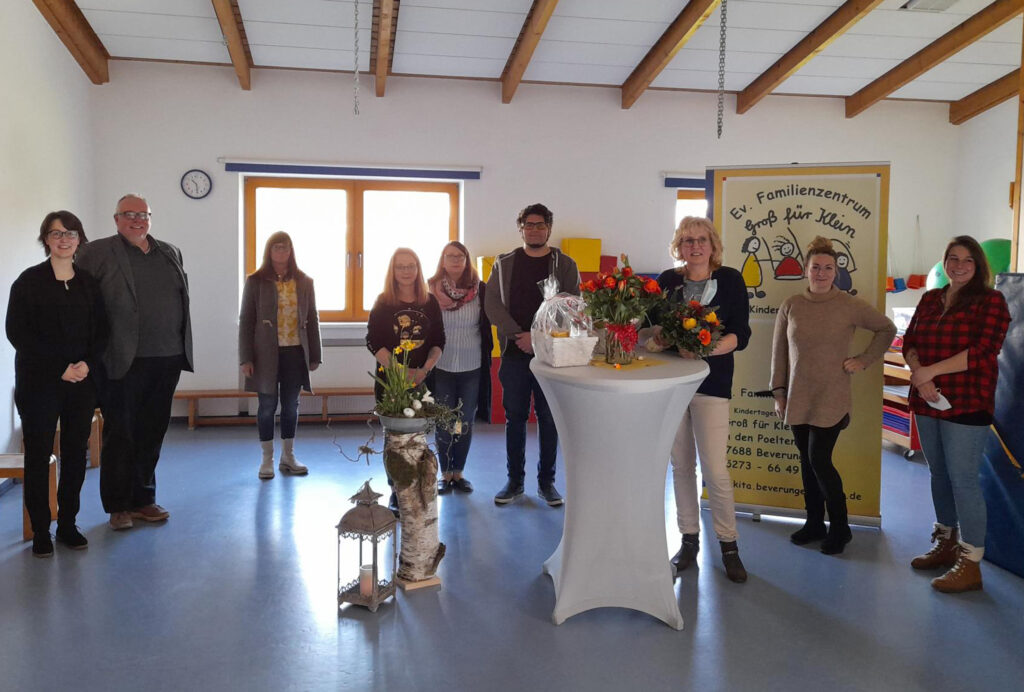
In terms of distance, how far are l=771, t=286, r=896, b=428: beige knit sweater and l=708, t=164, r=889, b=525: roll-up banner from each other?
0.33m

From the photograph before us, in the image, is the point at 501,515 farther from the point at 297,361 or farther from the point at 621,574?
the point at 297,361

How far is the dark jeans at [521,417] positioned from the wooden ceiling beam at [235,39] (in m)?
3.13

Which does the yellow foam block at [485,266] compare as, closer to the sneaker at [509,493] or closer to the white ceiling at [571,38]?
the white ceiling at [571,38]

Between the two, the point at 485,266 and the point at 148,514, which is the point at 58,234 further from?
the point at 485,266

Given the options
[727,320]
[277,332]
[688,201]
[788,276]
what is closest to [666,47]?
[688,201]

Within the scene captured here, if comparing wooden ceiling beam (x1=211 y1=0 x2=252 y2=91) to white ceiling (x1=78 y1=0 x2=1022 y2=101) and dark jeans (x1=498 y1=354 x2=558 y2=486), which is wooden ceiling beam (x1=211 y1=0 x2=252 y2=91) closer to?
white ceiling (x1=78 y1=0 x2=1022 y2=101)

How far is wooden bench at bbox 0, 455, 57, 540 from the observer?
10.8 feet

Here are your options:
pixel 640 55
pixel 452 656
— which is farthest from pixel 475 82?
pixel 452 656

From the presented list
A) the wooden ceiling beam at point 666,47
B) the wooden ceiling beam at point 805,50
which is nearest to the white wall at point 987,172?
the wooden ceiling beam at point 805,50

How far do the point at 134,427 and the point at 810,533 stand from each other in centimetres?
323

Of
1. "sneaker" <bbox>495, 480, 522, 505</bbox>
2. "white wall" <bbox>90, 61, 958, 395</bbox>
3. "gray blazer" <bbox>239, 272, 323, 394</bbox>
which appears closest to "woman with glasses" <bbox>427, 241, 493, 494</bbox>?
"sneaker" <bbox>495, 480, 522, 505</bbox>

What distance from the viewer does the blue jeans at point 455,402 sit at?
399 centimetres

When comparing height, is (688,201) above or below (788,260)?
above

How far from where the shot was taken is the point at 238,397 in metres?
6.09
